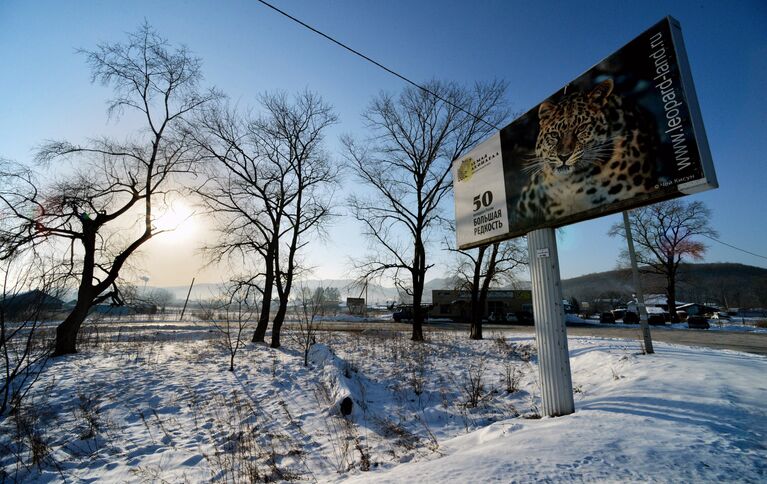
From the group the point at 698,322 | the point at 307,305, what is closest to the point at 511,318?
the point at 698,322

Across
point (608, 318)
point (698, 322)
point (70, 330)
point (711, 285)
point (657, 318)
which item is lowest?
point (608, 318)

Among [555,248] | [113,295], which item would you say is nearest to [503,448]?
[555,248]

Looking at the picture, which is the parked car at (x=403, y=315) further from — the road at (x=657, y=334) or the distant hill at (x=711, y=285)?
the distant hill at (x=711, y=285)

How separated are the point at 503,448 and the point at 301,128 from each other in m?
15.3

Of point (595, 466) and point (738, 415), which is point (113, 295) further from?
point (738, 415)

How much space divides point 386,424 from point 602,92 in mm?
6353

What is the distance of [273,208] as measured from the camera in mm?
14766

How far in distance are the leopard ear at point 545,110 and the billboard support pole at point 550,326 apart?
183 centimetres

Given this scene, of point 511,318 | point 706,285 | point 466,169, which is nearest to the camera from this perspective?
point 466,169

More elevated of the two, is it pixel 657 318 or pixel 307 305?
pixel 307 305

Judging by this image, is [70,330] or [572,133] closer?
[572,133]

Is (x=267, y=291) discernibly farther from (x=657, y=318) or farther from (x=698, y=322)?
(x=657, y=318)

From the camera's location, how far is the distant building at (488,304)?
37062 mm

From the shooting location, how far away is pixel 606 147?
3.87 metres
